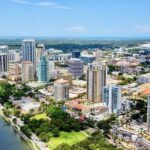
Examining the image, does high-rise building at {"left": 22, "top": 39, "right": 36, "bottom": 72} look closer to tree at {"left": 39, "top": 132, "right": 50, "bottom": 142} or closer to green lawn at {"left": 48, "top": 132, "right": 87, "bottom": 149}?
green lawn at {"left": 48, "top": 132, "right": 87, "bottom": 149}

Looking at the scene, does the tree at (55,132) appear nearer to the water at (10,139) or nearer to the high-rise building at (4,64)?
the water at (10,139)

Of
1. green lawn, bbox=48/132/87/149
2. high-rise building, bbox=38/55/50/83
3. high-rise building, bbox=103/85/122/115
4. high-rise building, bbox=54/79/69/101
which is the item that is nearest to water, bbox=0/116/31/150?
green lawn, bbox=48/132/87/149

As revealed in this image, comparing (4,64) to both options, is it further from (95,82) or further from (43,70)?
(95,82)

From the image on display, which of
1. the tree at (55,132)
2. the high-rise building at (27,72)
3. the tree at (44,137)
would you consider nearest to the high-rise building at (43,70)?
the high-rise building at (27,72)

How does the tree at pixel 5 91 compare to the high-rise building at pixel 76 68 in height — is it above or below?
below

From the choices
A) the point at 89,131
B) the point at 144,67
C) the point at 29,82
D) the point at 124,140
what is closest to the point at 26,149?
the point at 89,131
